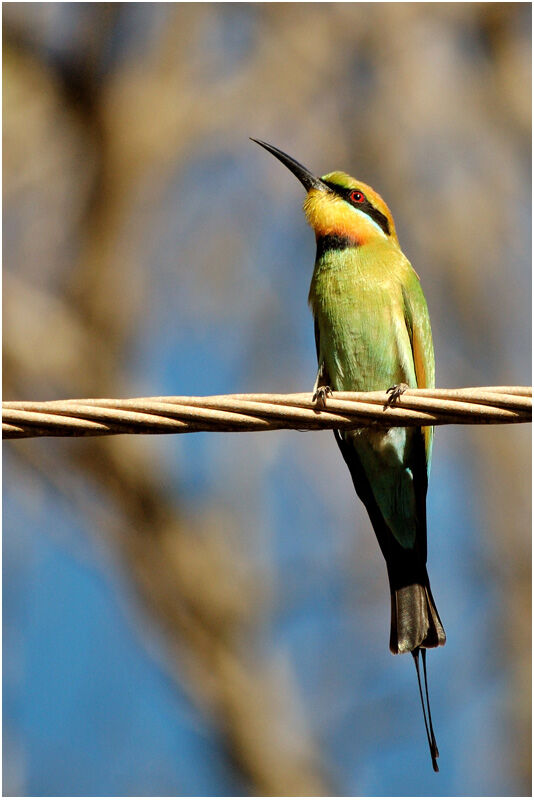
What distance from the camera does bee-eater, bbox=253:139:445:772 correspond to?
379 centimetres

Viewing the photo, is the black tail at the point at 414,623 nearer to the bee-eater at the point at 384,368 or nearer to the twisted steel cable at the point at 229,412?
the bee-eater at the point at 384,368

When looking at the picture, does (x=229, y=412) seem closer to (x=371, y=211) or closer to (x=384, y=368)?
(x=384, y=368)

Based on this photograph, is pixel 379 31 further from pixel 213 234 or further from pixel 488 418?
pixel 488 418

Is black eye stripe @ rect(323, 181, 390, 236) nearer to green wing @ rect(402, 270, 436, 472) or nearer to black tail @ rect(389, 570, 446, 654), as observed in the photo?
green wing @ rect(402, 270, 436, 472)

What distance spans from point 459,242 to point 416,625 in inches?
207

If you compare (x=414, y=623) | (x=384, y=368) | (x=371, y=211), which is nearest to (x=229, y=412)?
(x=414, y=623)

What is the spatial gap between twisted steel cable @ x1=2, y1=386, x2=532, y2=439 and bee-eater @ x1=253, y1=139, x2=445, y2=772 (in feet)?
4.12

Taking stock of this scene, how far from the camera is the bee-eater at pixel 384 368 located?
379 cm

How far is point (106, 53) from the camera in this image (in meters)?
8.00

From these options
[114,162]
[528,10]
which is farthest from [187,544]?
[528,10]

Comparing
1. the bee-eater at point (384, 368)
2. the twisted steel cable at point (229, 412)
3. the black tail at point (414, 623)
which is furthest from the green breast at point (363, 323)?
the twisted steel cable at point (229, 412)

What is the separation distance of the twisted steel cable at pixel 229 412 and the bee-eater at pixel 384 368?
1256mm

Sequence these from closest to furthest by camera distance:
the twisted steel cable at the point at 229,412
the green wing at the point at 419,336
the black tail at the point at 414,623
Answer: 1. the twisted steel cable at the point at 229,412
2. the black tail at the point at 414,623
3. the green wing at the point at 419,336

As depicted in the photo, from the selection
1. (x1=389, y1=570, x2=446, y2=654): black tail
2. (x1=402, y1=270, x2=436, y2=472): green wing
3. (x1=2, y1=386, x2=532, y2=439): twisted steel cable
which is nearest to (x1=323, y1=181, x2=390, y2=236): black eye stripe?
(x1=402, y1=270, x2=436, y2=472): green wing
